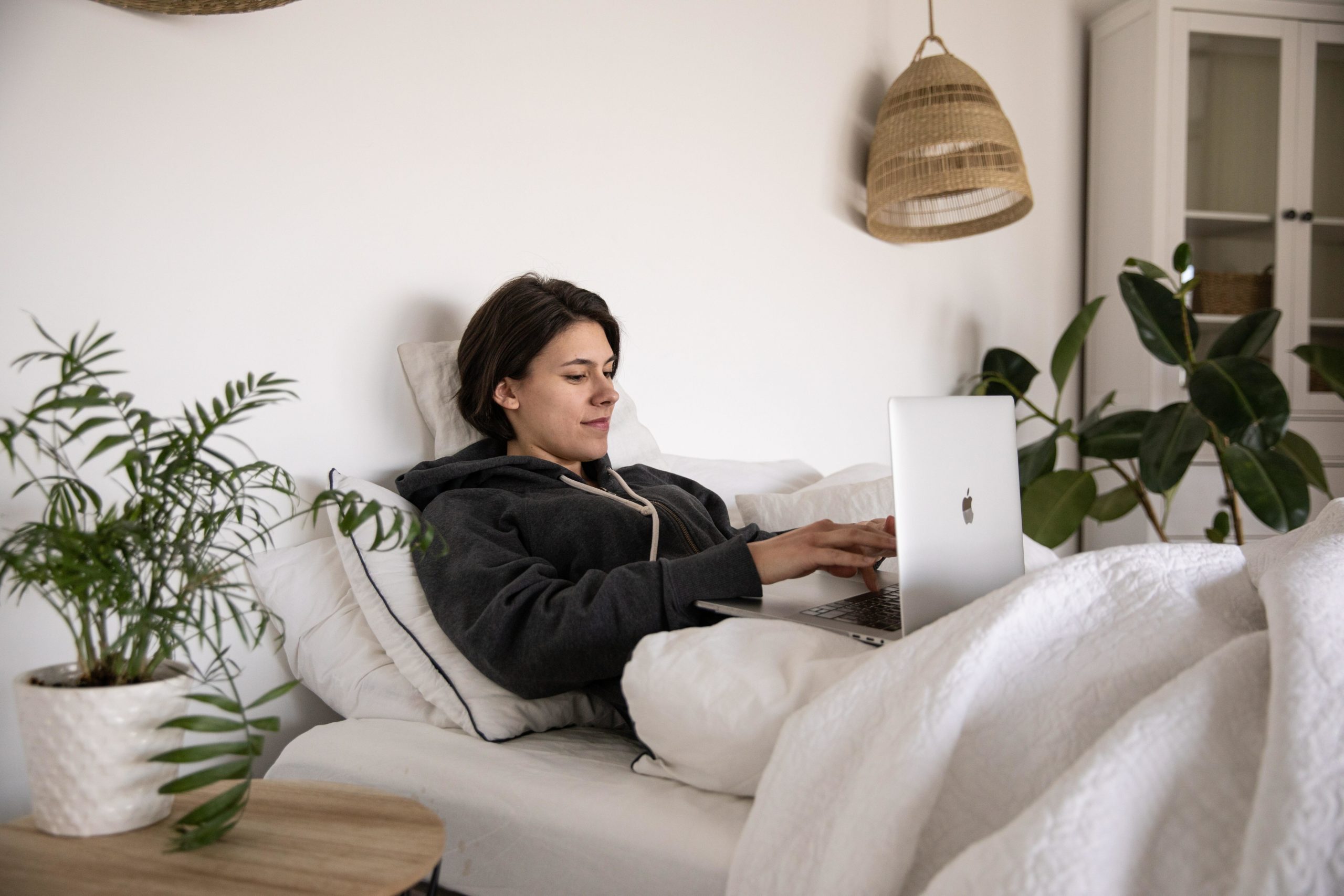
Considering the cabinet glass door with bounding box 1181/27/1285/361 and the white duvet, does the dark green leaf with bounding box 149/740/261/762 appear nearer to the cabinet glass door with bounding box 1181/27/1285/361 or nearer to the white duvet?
the white duvet

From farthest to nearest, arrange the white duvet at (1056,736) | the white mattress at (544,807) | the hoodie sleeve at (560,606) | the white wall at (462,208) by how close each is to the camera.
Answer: the white wall at (462,208)
the hoodie sleeve at (560,606)
the white mattress at (544,807)
the white duvet at (1056,736)

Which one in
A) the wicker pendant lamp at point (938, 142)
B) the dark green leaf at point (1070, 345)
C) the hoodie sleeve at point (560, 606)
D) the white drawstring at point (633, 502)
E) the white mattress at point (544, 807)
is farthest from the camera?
the dark green leaf at point (1070, 345)

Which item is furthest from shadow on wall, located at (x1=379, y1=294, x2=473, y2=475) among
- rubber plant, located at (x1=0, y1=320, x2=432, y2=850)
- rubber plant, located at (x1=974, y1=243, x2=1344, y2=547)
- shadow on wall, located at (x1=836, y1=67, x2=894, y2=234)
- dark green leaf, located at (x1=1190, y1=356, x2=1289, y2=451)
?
dark green leaf, located at (x1=1190, y1=356, x2=1289, y2=451)

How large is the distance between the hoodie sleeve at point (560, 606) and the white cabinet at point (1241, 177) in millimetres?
2176

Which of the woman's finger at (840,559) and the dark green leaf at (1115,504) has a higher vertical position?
the woman's finger at (840,559)

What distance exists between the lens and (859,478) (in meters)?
1.89

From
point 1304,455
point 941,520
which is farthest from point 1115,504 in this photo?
point 941,520

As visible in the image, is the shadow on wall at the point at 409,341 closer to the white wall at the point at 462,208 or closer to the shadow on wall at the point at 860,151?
the white wall at the point at 462,208

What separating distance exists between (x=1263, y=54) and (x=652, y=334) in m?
2.20

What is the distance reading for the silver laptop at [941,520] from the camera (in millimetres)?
937

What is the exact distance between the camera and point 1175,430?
227cm

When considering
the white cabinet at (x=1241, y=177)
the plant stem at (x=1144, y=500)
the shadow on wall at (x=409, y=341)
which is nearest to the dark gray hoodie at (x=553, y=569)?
the shadow on wall at (x=409, y=341)

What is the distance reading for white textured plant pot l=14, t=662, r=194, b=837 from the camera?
2.53ft

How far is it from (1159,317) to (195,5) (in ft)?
7.47
